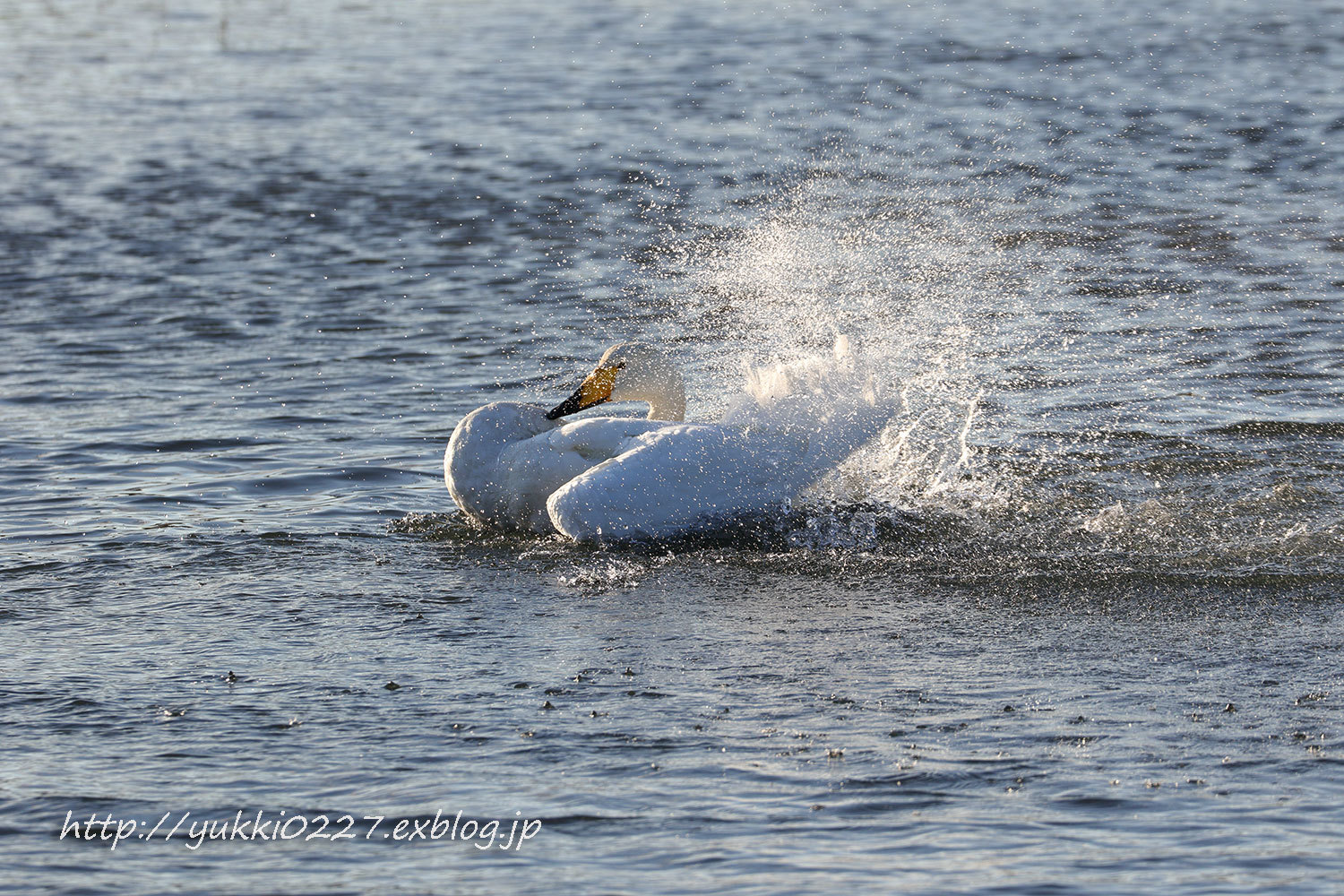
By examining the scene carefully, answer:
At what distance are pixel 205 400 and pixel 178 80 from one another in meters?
14.0

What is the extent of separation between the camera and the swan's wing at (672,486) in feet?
25.1

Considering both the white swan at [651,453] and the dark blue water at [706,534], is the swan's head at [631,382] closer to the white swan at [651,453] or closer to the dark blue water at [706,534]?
the white swan at [651,453]

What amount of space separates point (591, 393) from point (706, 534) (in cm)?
110

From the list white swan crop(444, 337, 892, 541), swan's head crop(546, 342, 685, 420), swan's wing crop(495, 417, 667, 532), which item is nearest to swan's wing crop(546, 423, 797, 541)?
white swan crop(444, 337, 892, 541)

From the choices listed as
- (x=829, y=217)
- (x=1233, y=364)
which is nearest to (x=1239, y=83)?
(x=829, y=217)

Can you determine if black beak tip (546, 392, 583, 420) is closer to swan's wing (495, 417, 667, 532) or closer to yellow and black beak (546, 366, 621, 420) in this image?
yellow and black beak (546, 366, 621, 420)

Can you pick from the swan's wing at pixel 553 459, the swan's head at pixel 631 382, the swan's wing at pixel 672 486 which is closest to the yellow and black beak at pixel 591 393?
the swan's head at pixel 631 382

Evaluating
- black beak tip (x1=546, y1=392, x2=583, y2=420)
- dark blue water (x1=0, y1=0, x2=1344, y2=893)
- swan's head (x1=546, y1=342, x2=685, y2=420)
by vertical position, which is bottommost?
dark blue water (x1=0, y1=0, x2=1344, y2=893)

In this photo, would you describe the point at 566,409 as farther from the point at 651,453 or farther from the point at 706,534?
the point at 706,534

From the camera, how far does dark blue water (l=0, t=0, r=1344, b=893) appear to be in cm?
514

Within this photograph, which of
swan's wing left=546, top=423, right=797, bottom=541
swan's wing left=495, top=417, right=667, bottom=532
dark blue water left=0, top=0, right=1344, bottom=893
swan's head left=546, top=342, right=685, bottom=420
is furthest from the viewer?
swan's head left=546, top=342, right=685, bottom=420

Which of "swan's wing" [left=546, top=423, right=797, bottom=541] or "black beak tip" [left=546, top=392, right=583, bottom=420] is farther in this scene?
"black beak tip" [left=546, top=392, right=583, bottom=420]

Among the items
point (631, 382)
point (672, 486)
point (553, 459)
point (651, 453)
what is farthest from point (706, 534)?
point (631, 382)

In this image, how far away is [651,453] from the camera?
7742 mm
